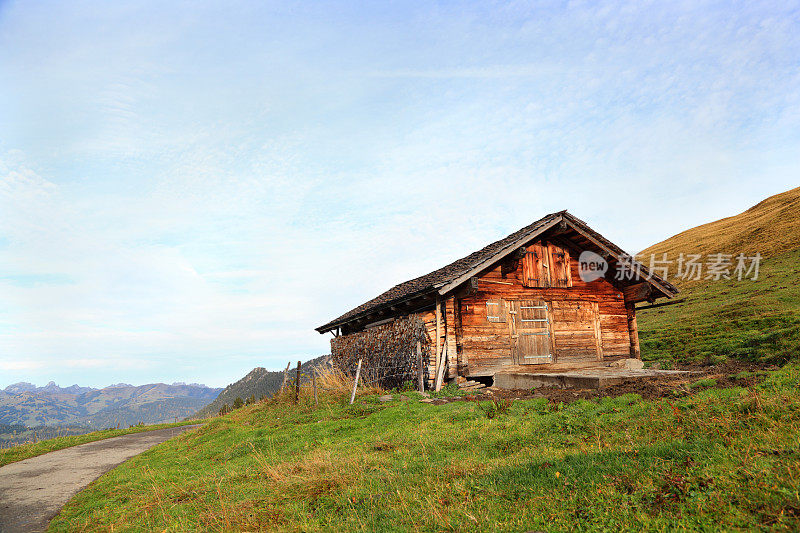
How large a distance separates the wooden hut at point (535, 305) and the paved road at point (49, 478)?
10.5 meters

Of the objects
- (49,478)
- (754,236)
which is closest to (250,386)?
(754,236)

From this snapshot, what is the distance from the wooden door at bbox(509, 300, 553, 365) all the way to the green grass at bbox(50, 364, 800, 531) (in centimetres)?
636

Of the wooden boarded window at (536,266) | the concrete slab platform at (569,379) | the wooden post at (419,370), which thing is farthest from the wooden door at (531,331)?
the wooden post at (419,370)

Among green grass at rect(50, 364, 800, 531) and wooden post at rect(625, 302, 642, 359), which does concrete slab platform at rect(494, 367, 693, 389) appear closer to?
green grass at rect(50, 364, 800, 531)

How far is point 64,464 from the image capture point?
15445mm

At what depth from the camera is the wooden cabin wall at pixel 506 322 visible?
16438mm

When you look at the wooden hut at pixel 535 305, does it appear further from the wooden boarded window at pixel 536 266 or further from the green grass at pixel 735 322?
the green grass at pixel 735 322

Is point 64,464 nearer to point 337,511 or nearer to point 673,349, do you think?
point 337,511

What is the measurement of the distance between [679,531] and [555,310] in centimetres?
1454

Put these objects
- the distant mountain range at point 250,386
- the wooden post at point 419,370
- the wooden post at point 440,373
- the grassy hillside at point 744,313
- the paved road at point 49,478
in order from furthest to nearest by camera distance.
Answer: the distant mountain range at point 250,386
the grassy hillside at point 744,313
the wooden post at point 419,370
the wooden post at point 440,373
the paved road at point 49,478

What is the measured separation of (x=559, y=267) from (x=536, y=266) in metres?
1.12


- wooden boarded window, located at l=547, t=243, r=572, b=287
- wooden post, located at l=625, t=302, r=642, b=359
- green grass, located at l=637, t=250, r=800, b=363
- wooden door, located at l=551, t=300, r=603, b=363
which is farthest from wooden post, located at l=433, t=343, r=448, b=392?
green grass, located at l=637, t=250, r=800, b=363

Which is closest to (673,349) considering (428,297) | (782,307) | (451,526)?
(782,307)

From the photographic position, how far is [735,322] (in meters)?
24.0
